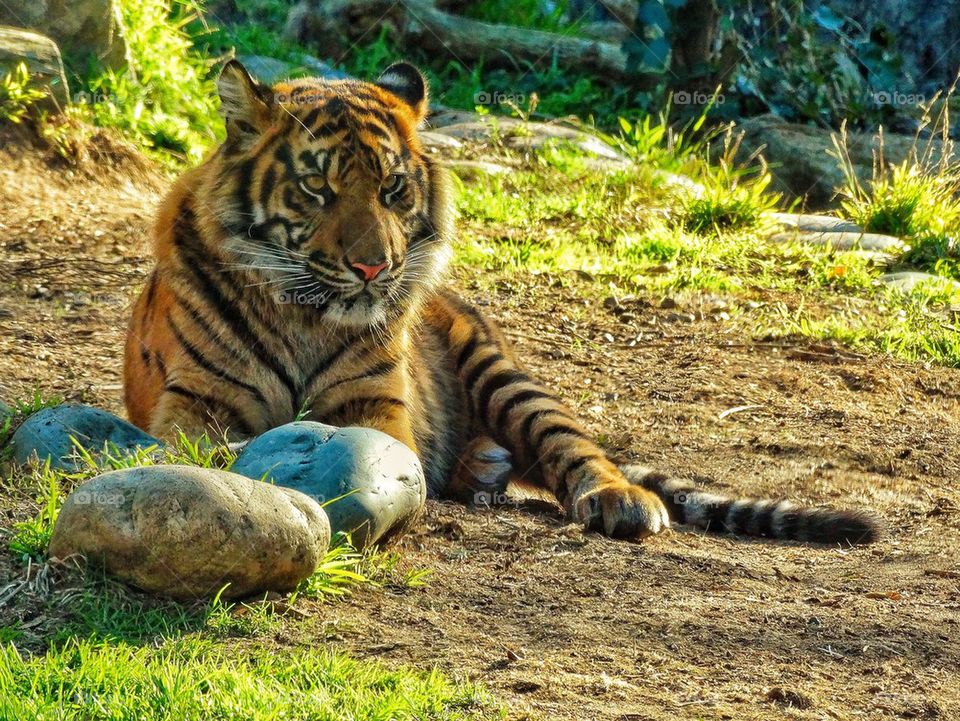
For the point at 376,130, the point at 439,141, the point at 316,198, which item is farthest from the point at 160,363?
the point at 439,141

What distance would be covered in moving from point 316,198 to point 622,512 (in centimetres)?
168

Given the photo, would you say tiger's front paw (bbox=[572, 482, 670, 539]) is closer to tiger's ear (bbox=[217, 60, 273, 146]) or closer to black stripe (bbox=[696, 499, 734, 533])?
black stripe (bbox=[696, 499, 734, 533])

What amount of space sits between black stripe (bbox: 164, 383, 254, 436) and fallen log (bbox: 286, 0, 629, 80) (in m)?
10.4

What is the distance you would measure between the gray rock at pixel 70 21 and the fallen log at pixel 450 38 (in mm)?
5470

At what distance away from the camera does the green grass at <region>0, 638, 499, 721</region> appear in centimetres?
304

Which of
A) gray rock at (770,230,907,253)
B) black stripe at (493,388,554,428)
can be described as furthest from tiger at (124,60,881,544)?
gray rock at (770,230,907,253)

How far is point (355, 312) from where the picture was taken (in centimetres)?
512

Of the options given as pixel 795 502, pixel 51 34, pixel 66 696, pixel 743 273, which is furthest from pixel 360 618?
pixel 51 34

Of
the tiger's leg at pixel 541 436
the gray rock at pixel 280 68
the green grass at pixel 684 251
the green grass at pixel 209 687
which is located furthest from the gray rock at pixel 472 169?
the green grass at pixel 209 687

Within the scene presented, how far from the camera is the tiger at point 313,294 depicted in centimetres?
502

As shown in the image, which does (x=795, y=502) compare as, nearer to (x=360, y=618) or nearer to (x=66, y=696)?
(x=360, y=618)

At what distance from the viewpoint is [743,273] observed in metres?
9.30

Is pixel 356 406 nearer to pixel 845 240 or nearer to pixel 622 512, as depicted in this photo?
pixel 622 512

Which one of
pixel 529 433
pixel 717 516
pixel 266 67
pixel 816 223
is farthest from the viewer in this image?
pixel 266 67
